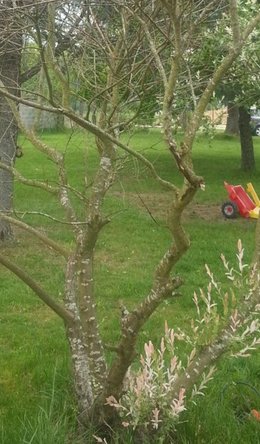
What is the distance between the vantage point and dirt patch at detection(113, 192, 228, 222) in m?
11.4

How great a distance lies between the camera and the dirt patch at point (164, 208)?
1145 centimetres

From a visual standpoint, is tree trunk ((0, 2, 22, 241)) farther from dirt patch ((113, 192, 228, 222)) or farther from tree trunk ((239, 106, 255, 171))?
tree trunk ((239, 106, 255, 171))

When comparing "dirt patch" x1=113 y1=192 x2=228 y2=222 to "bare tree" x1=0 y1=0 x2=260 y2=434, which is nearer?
"bare tree" x1=0 y1=0 x2=260 y2=434

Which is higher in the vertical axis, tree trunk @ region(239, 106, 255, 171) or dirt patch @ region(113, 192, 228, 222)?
tree trunk @ region(239, 106, 255, 171)

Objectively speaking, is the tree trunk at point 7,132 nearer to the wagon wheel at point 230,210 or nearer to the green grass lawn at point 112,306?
the green grass lawn at point 112,306

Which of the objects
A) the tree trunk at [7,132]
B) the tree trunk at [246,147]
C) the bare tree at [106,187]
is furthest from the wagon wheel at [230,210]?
the bare tree at [106,187]

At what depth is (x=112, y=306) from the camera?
6.73 m

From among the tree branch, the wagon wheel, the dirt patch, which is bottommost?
the dirt patch

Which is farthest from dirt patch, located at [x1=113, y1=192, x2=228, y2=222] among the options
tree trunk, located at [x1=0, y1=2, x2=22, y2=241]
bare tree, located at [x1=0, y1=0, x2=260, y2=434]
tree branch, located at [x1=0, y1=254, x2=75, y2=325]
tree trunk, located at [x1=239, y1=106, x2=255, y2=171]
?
tree branch, located at [x1=0, y1=254, x2=75, y2=325]

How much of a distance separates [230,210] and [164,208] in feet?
4.29

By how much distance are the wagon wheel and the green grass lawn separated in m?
0.13

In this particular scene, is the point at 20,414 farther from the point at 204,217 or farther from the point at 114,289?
the point at 204,217

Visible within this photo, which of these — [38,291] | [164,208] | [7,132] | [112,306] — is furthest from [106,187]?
[164,208]

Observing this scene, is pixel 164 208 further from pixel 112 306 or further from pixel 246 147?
pixel 246 147
